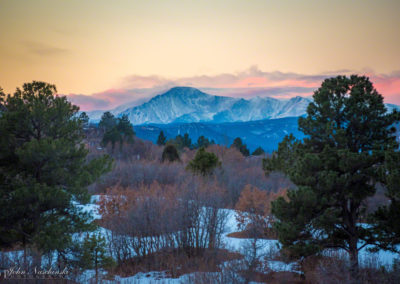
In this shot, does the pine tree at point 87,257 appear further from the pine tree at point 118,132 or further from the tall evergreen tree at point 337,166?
the pine tree at point 118,132

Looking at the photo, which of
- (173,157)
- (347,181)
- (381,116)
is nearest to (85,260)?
(347,181)

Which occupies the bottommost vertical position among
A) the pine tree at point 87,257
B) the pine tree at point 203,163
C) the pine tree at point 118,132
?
the pine tree at point 87,257

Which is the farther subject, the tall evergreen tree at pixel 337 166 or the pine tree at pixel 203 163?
the pine tree at pixel 203 163

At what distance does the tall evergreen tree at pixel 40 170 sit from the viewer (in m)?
11.3

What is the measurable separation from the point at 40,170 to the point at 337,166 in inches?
413

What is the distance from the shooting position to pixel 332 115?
11.6 metres

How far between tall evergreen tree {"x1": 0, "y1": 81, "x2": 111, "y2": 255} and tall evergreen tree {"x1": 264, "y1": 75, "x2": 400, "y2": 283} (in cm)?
745

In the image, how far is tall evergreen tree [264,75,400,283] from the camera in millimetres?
10773

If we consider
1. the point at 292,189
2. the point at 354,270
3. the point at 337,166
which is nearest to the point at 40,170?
the point at 292,189

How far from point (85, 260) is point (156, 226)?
16.3 feet

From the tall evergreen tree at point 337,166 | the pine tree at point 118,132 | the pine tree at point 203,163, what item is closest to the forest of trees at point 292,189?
the tall evergreen tree at point 337,166

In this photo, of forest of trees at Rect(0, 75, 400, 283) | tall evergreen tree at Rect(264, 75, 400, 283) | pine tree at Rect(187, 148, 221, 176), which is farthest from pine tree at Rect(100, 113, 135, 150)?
tall evergreen tree at Rect(264, 75, 400, 283)

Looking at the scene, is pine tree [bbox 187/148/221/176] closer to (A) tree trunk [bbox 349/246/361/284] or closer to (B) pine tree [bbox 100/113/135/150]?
(A) tree trunk [bbox 349/246/361/284]

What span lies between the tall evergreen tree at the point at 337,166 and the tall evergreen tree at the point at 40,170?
24.4 ft
